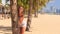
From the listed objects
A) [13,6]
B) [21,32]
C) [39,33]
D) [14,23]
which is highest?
[13,6]

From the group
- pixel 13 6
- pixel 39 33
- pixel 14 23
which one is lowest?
pixel 39 33

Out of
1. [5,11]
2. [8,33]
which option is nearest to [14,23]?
[8,33]

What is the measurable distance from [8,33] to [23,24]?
688 centimetres

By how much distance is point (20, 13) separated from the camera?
7.52m

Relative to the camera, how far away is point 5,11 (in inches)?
1547

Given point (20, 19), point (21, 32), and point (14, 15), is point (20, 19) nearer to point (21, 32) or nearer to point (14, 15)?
point (21, 32)

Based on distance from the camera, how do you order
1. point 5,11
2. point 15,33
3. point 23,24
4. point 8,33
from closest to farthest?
point 15,33 < point 23,24 < point 8,33 < point 5,11

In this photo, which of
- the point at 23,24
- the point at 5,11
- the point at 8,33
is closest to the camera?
the point at 23,24

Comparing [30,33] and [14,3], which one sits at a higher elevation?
[14,3]

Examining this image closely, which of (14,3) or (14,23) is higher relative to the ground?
(14,3)

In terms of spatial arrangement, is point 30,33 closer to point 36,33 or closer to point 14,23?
point 36,33

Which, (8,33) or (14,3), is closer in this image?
(14,3)

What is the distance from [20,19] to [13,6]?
3.63 feet

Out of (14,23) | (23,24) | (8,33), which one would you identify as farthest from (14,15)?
(8,33)
